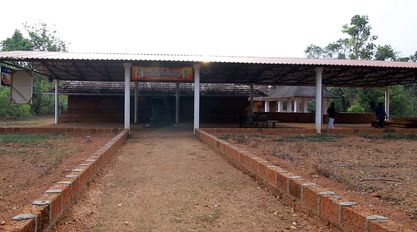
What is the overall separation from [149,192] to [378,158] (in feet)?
17.8

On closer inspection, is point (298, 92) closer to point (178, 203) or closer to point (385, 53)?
point (385, 53)

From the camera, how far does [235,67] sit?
1805 centimetres

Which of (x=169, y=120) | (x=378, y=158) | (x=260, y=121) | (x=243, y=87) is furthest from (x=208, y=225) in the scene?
(x=243, y=87)

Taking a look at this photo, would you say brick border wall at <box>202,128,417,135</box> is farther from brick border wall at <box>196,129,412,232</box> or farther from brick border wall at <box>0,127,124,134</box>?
brick border wall at <box>196,129,412,232</box>

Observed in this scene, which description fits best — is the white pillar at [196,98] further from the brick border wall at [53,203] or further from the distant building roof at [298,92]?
the distant building roof at [298,92]

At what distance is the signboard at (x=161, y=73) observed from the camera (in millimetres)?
15828

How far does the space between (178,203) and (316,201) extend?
187 centimetres

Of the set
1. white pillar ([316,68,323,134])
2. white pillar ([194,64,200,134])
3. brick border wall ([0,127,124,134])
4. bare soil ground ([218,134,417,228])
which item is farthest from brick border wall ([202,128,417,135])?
bare soil ground ([218,134,417,228])

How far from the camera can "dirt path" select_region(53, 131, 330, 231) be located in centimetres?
430

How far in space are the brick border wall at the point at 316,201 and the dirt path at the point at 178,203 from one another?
0.44 ft

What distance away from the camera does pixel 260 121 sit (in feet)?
60.2

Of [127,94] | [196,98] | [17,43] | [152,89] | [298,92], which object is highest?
[17,43]

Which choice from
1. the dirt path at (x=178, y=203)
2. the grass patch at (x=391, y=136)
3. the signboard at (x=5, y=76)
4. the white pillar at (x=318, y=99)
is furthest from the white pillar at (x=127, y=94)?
the grass patch at (x=391, y=136)

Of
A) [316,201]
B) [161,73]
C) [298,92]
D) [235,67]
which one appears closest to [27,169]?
[316,201]
